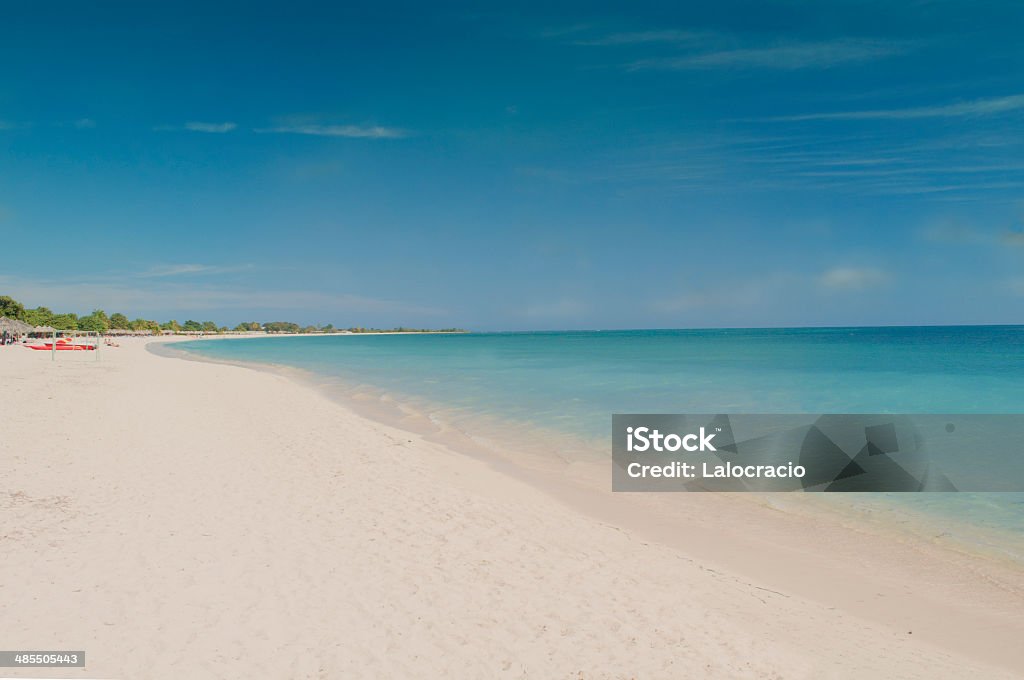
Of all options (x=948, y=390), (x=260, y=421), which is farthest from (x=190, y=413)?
(x=948, y=390)

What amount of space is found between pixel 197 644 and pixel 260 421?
11914 millimetres

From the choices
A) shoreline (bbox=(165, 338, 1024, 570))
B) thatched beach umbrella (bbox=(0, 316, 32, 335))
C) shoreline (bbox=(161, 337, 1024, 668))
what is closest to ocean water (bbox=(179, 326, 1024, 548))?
shoreline (bbox=(165, 338, 1024, 570))

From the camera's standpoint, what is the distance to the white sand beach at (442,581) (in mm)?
4691

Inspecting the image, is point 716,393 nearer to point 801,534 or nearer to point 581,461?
point 581,461

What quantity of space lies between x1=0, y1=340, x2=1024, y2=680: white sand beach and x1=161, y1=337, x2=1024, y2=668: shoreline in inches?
2.1

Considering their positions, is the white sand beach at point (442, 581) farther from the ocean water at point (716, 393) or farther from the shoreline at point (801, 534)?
the ocean water at point (716, 393)

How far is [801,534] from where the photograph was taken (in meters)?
8.63

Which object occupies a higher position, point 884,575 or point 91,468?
point 91,468

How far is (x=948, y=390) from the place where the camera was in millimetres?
27875

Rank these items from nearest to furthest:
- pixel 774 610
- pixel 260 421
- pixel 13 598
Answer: pixel 13 598
pixel 774 610
pixel 260 421

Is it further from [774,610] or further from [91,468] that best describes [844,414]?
[91,468]

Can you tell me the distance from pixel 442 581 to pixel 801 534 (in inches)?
237

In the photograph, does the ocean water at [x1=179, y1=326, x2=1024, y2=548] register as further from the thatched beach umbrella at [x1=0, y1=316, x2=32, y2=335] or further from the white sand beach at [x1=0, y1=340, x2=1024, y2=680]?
the thatched beach umbrella at [x1=0, y1=316, x2=32, y2=335]

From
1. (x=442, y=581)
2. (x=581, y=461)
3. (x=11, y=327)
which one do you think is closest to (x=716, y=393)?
(x=581, y=461)
